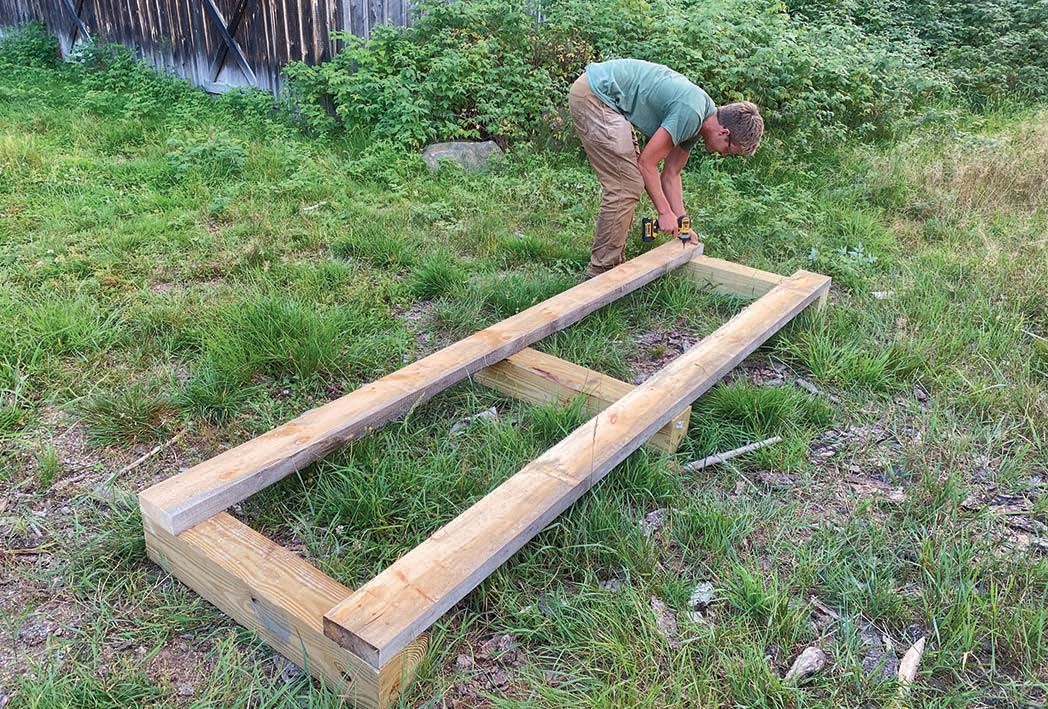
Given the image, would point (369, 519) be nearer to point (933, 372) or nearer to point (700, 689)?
point (700, 689)

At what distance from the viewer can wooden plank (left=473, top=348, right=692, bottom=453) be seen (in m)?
2.93

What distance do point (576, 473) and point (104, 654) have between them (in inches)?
54.0

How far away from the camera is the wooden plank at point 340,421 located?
2.19 meters

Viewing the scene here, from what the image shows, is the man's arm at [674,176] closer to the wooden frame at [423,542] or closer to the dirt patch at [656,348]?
the dirt patch at [656,348]

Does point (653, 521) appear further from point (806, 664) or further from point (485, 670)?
point (485, 670)

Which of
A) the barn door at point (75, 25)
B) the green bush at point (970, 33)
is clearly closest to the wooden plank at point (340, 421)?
the green bush at point (970, 33)

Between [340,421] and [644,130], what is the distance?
2.77m

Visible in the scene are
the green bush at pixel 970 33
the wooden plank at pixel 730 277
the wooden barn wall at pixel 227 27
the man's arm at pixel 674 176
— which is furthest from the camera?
the green bush at pixel 970 33

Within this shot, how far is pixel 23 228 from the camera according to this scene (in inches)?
185

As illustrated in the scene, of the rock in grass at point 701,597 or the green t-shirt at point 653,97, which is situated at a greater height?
the green t-shirt at point 653,97

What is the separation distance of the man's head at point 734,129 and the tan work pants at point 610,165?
0.44 meters

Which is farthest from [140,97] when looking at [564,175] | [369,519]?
[369,519]

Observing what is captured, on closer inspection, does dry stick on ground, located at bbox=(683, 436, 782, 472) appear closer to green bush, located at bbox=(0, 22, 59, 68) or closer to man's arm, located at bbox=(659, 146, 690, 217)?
man's arm, located at bbox=(659, 146, 690, 217)

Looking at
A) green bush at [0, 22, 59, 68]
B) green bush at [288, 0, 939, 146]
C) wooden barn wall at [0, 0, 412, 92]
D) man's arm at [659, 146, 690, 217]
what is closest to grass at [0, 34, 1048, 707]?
man's arm at [659, 146, 690, 217]
